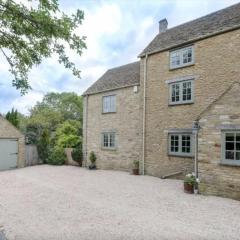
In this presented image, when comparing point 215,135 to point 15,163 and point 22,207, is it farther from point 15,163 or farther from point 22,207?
point 15,163

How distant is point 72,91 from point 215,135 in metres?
38.7

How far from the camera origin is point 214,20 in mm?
15930

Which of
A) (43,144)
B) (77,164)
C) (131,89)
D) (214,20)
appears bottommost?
(77,164)

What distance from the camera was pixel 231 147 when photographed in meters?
10.8

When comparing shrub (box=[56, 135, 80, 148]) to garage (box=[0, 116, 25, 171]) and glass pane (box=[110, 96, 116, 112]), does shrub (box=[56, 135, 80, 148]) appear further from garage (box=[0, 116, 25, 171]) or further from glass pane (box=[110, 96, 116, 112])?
glass pane (box=[110, 96, 116, 112])

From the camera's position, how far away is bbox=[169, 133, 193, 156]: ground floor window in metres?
15.2

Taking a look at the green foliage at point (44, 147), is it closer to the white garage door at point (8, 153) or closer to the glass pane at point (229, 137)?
the white garage door at point (8, 153)

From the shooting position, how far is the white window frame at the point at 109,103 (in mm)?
20828

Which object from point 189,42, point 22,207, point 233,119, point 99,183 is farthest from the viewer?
point 189,42

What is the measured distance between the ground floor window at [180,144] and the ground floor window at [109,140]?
18.2 ft

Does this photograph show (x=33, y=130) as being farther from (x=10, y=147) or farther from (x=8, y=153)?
(x=8, y=153)

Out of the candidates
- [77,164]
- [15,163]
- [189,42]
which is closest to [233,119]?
[189,42]

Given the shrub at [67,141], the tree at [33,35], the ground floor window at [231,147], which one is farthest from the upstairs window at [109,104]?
the tree at [33,35]

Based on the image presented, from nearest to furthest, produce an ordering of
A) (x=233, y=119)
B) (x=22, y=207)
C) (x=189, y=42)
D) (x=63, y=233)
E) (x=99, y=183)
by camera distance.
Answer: (x=63, y=233) → (x=22, y=207) → (x=233, y=119) → (x=99, y=183) → (x=189, y=42)
